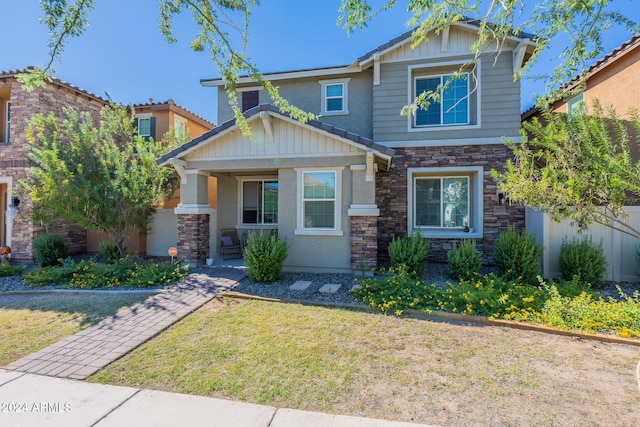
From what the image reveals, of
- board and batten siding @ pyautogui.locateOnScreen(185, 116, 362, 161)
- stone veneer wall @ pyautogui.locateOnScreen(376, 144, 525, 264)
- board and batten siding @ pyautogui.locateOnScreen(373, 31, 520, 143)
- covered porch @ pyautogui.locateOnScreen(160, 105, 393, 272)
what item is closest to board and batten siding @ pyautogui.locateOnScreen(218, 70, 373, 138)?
board and batten siding @ pyautogui.locateOnScreen(373, 31, 520, 143)

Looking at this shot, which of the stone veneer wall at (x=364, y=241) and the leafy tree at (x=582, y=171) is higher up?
the leafy tree at (x=582, y=171)

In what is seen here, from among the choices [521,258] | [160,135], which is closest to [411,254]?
[521,258]

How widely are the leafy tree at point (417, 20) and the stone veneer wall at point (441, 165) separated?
389cm

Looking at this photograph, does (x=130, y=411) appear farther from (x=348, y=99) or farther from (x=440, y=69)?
(x=440, y=69)

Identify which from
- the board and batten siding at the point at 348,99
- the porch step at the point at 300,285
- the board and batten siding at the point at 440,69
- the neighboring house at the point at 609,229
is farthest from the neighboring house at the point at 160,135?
the neighboring house at the point at 609,229

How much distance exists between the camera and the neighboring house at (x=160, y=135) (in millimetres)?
11523

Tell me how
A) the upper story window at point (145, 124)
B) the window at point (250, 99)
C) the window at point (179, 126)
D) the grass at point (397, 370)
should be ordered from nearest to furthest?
the grass at point (397, 370) < the window at point (250, 99) < the upper story window at point (145, 124) < the window at point (179, 126)

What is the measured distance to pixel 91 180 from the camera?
9281 millimetres

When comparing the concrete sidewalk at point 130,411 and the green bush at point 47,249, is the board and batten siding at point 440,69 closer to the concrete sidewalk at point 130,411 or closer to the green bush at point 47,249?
the concrete sidewalk at point 130,411

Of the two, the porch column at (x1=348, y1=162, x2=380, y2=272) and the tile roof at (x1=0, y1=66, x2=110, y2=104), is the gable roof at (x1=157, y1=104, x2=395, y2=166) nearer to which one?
the porch column at (x1=348, y1=162, x2=380, y2=272)

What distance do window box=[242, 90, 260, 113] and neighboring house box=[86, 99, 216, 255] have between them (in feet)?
9.32

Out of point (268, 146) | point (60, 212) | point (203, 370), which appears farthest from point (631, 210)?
point (60, 212)

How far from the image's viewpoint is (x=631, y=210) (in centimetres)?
768

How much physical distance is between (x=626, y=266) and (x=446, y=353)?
24.3 ft
